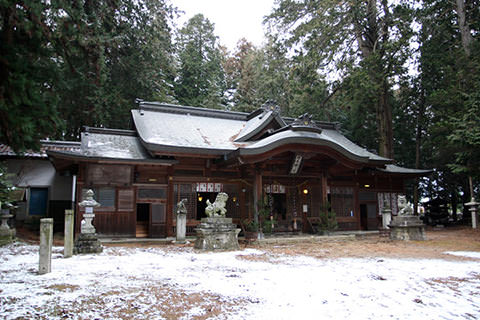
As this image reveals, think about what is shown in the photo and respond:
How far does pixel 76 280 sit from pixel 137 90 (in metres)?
16.6

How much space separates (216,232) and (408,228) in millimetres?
7555

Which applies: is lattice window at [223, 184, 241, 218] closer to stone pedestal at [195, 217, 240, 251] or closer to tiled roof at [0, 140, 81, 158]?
stone pedestal at [195, 217, 240, 251]

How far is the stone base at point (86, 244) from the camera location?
953 centimetres

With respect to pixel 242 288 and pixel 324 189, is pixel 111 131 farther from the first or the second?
pixel 242 288

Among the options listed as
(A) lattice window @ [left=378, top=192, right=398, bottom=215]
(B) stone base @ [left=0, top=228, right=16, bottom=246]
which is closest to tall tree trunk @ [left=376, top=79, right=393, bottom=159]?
(A) lattice window @ [left=378, top=192, right=398, bottom=215]

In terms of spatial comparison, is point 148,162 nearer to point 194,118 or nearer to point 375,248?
point 194,118

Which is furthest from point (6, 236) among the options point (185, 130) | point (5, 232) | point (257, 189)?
point (257, 189)

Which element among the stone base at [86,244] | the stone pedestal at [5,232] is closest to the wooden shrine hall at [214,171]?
the stone pedestal at [5,232]

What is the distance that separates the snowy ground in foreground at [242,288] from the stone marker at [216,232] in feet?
6.03

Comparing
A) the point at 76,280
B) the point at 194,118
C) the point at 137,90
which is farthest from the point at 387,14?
the point at 76,280

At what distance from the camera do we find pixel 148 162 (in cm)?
1344

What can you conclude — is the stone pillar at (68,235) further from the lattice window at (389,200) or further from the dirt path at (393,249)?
the lattice window at (389,200)

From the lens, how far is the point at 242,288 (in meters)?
5.70

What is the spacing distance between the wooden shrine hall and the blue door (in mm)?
3311
